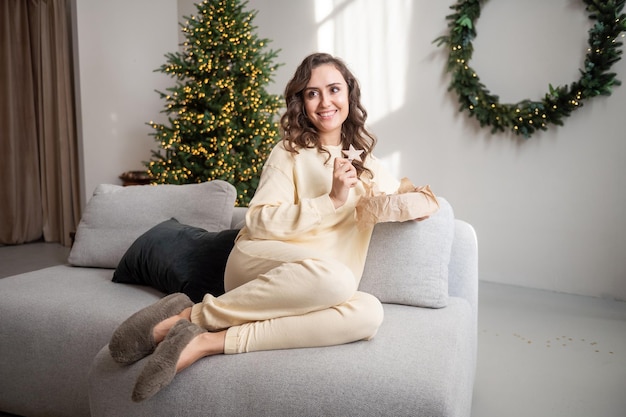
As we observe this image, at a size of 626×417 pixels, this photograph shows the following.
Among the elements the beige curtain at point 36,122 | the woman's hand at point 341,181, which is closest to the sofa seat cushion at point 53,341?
the woman's hand at point 341,181

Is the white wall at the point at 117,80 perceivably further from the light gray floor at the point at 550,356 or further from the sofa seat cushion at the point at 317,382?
the sofa seat cushion at the point at 317,382

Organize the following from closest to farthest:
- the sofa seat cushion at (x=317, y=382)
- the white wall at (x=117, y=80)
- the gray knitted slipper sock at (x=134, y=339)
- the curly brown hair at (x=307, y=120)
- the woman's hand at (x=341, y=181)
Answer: the sofa seat cushion at (x=317, y=382) < the gray knitted slipper sock at (x=134, y=339) < the woman's hand at (x=341, y=181) < the curly brown hair at (x=307, y=120) < the white wall at (x=117, y=80)

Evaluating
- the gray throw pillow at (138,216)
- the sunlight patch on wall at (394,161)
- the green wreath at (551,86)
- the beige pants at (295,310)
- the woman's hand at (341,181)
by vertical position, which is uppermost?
the green wreath at (551,86)

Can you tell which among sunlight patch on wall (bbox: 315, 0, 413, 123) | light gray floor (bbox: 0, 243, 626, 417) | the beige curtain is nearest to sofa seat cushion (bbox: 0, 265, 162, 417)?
light gray floor (bbox: 0, 243, 626, 417)

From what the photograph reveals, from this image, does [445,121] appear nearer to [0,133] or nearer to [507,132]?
[507,132]

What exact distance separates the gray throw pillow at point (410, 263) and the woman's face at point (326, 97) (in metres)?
0.44

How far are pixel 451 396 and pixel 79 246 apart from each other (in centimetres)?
180

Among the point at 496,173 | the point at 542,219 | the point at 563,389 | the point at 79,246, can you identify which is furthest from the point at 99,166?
the point at 563,389

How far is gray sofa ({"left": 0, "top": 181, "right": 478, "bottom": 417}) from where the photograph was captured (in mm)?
1364

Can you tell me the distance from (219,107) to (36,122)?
2479 millimetres

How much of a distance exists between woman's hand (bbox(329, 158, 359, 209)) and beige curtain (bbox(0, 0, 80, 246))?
4.01 meters

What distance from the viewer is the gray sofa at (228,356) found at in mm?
1364

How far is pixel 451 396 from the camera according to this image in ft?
4.31

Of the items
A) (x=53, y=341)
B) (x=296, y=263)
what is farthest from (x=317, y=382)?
(x=53, y=341)
